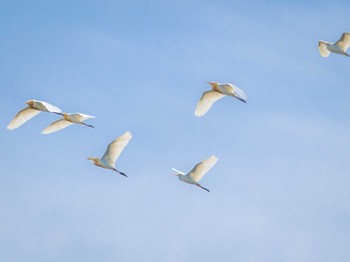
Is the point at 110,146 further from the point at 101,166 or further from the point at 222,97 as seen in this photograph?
the point at 222,97

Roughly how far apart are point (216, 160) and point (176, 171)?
4245 millimetres

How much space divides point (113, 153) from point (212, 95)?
25.9ft

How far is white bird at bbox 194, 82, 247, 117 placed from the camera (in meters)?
49.4

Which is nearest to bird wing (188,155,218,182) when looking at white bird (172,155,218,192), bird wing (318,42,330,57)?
white bird (172,155,218,192)

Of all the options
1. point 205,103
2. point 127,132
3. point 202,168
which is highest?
point 205,103

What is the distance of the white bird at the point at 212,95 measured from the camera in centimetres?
4938

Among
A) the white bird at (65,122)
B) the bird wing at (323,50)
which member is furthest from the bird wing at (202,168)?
Result: the bird wing at (323,50)

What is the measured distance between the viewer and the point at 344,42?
54438 millimetres

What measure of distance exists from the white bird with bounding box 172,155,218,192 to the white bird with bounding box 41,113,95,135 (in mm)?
6850

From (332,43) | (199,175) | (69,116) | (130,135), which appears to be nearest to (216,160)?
(199,175)

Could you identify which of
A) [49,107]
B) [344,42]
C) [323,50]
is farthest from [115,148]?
[323,50]

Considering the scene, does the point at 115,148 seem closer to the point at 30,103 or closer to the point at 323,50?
the point at 30,103

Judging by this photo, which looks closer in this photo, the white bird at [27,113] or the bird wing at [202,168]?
the bird wing at [202,168]

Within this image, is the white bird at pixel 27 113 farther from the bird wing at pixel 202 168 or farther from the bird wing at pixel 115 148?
the bird wing at pixel 202 168
